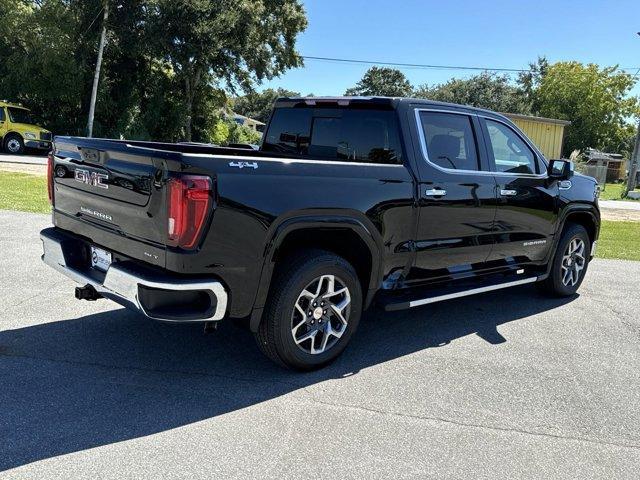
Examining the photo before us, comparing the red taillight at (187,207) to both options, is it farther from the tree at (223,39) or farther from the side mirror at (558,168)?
the tree at (223,39)

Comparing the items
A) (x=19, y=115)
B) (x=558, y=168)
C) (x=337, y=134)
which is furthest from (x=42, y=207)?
(x=19, y=115)

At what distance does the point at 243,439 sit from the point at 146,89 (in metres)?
31.0

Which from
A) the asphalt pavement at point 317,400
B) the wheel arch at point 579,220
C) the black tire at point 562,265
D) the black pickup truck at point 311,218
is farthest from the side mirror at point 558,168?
the asphalt pavement at point 317,400

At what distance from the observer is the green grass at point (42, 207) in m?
9.89

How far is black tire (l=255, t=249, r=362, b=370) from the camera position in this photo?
367 cm

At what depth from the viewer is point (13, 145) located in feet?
78.9

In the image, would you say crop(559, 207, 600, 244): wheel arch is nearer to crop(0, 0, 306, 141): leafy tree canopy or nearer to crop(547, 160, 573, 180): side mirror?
crop(547, 160, 573, 180): side mirror

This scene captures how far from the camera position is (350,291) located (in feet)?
13.3

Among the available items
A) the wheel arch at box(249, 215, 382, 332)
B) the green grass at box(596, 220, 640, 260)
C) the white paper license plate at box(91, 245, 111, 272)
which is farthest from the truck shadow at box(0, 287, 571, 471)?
the green grass at box(596, 220, 640, 260)

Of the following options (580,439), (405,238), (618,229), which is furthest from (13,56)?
(580,439)

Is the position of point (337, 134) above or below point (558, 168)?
above

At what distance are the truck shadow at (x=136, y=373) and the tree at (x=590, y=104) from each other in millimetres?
51149

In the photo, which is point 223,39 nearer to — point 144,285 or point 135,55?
point 135,55

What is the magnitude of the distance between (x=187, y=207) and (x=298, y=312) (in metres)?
1.12
